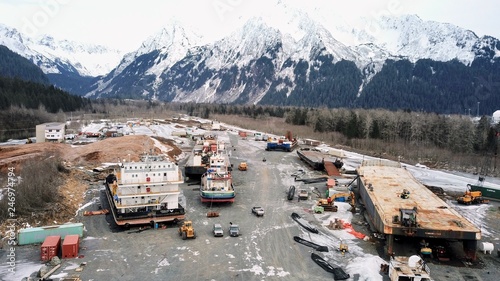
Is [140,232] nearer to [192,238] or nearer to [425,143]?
[192,238]

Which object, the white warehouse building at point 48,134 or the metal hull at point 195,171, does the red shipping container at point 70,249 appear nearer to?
the metal hull at point 195,171

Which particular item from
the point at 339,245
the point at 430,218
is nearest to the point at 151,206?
the point at 339,245

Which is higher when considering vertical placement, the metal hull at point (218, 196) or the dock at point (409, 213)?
the dock at point (409, 213)

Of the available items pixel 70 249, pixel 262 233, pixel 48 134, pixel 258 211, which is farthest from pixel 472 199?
pixel 48 134

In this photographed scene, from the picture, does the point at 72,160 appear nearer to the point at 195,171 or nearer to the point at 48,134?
the point at 195,171

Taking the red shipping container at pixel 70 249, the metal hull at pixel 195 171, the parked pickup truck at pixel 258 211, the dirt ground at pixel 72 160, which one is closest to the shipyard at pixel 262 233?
the red shipping container at pixel 70 249
